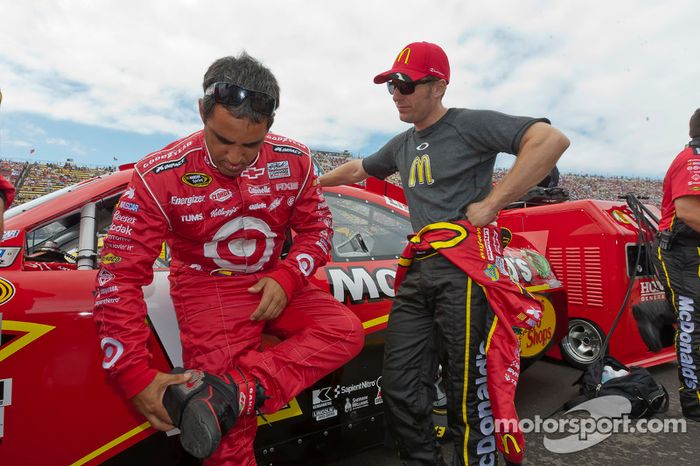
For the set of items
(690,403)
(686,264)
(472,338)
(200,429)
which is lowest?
(690,403)

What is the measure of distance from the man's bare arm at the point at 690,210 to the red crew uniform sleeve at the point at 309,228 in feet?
8.01

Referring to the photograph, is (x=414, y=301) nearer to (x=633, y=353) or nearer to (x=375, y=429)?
(x=375, y=429)

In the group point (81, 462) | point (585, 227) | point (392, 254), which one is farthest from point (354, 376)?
point (585, 227)

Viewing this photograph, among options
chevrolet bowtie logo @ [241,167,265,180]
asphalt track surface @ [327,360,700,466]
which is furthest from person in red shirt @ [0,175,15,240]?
asphalt track surface @ [327,360,700,466]

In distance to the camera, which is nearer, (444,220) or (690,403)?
(444,220)

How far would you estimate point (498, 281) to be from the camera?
→ 6.28 feet

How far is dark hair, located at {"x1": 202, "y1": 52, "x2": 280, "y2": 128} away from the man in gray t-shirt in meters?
0.64

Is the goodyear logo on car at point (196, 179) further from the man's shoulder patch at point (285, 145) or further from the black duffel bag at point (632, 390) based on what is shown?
the black duffel bag at point (632, 390)

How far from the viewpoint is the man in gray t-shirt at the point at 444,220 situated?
6.23 ft

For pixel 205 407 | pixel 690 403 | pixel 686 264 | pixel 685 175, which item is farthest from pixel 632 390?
pixel 205 407

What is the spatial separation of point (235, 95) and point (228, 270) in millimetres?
651

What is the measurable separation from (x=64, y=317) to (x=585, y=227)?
3848mm

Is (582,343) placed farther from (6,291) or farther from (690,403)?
Answer: (6,291)

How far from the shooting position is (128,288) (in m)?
1.49
